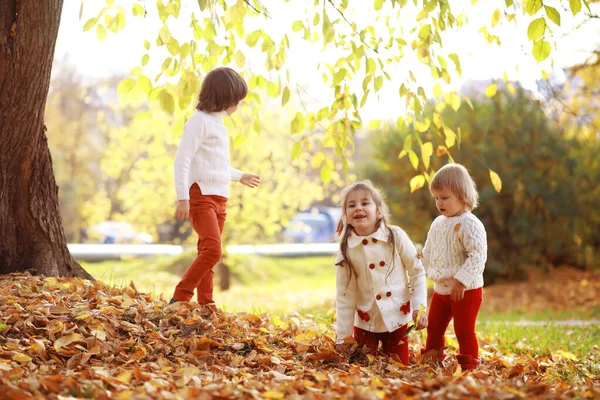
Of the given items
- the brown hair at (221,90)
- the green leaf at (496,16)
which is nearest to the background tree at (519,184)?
the green leaf at (496,16)

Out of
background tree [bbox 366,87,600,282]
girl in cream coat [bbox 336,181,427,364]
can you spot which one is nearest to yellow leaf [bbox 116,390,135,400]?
girl in cream coat [bbox 336,181,427,364]

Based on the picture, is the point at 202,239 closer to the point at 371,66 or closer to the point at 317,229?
the point at 371,66

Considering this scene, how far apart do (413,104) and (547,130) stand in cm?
697

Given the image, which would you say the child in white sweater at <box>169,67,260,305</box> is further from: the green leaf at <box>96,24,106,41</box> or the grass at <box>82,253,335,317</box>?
the grass at <box>82,253,335,317</box>

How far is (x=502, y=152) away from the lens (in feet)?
33.7

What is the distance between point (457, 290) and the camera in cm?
356

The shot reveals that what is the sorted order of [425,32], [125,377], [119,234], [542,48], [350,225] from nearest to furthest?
1. [125,377]
2. [542,48]
3. [350,225]
4. [425,32]
5. [119,234]

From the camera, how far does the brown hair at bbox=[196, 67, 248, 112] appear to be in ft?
13.7

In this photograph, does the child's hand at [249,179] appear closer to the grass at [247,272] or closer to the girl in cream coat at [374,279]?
the girl in cream coat at [374,279]

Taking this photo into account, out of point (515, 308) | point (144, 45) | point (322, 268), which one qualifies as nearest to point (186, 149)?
point (144, 45)

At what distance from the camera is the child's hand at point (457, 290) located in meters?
3.55

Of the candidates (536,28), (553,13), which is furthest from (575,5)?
(536,28)

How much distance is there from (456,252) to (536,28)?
1268 millimetres

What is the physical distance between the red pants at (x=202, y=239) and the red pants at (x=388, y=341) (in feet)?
3.32
